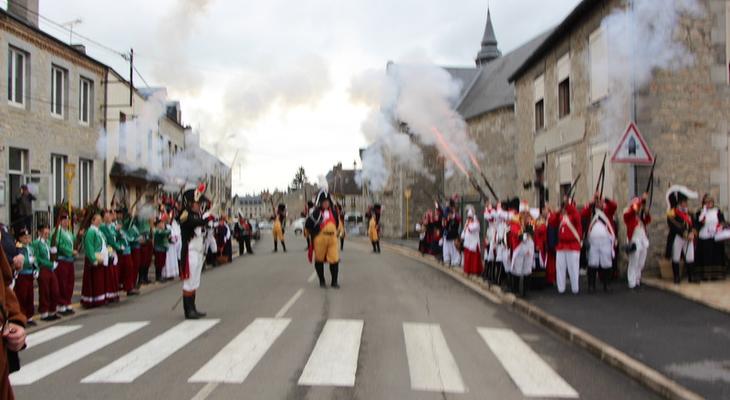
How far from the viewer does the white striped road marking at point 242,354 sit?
253 inches

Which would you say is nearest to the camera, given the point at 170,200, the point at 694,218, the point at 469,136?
the point at 694,218

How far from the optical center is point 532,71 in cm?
2253

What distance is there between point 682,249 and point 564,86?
26.4ft

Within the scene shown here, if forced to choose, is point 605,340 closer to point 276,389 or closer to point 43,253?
point 276,389

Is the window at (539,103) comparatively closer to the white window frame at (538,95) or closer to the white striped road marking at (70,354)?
the white window frame at (538,95)

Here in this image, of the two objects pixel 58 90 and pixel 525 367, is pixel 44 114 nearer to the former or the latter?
pixel 58 90

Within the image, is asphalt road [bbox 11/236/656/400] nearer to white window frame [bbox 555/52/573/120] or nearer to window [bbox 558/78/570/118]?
white window frame [bbox 555/52/573/120]

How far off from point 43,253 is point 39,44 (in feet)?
39.7

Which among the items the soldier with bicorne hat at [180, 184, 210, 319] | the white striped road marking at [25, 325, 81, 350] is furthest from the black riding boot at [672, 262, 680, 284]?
the white striped road marking at [25, 325, 81, 350]

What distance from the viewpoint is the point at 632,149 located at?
1056cm

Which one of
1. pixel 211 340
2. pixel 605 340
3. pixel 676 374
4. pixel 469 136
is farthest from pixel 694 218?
pixel 469 136

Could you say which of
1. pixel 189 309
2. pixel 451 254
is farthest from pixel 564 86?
pixel 189 309

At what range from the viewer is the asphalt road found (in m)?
6.05

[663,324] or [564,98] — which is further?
[564,98]
